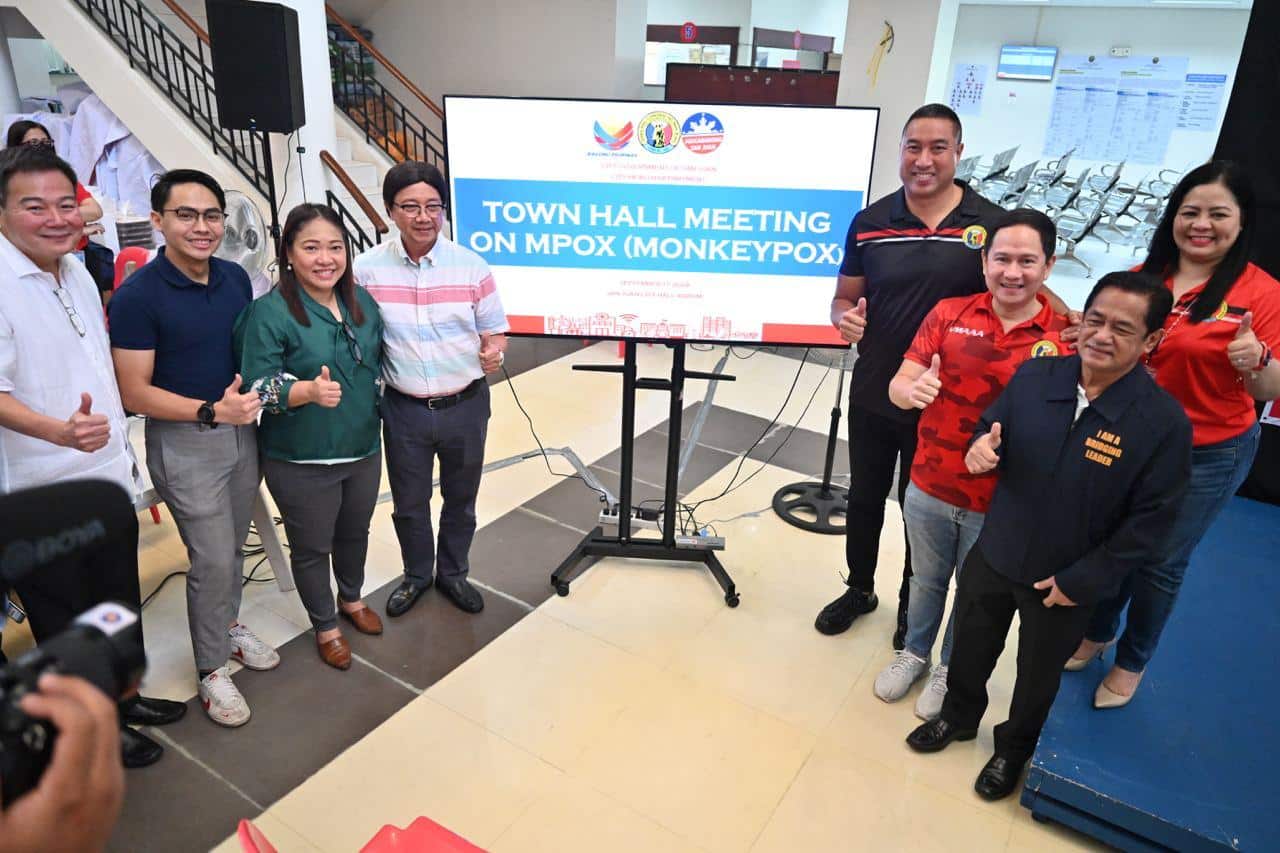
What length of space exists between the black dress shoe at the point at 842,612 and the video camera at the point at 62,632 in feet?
7.85

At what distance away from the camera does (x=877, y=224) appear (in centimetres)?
243

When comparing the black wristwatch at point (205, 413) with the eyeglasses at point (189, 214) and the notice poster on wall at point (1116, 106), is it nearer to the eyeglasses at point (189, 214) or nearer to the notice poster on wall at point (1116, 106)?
the eyeglasses at point (189, 214)

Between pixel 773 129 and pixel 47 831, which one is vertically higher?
pixel 773 129

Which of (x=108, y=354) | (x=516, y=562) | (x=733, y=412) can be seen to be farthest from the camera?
(x=733, y=412)

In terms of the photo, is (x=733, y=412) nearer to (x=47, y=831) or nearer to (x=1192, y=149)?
(x=47, y=831)

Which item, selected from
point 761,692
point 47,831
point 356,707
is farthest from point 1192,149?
point 47,831

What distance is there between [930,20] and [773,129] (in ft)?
11.1

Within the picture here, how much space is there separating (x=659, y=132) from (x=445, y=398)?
3.66 feet

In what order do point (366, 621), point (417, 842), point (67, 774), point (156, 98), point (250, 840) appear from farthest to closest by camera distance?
1. point (156, 98)
2. point (366, 621)
3. point (417, 842)
4. point (250, 840)
5. point (67, 774)

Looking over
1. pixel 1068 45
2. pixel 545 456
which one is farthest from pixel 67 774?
pixel 1068 45

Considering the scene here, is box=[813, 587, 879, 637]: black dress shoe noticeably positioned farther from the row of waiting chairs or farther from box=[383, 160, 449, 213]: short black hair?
the row of waiting chairs

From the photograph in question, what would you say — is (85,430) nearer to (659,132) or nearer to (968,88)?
(659,132)

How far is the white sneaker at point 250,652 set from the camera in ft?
8.49

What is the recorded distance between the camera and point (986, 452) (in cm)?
189
